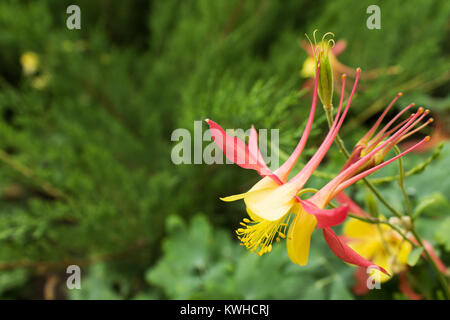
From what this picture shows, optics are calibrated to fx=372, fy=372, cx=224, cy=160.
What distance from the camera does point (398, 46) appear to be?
2.23 feet

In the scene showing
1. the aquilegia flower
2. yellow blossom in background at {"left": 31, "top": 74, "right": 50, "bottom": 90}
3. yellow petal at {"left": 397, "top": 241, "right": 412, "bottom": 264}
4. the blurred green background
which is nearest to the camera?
the aquilegia flower

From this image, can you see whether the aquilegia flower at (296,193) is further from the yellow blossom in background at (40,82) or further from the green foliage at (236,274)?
the yellow blossom in background at (40,82)

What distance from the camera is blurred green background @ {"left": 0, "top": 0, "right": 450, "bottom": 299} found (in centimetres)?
46

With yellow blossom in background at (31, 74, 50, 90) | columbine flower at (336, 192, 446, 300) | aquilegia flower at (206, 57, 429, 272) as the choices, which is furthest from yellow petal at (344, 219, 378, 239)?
yellow blossom in background at (31, 74, 50, 90)

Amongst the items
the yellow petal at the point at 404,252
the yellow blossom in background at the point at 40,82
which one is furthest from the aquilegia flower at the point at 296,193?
the yellow blossom in background at the point at 40,82

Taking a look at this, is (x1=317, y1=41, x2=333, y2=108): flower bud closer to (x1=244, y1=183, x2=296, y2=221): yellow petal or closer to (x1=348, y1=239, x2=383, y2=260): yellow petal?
(x1=244, y1=183, x2=296, y2=221): yellow petal

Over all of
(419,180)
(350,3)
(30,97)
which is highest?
(350,3)

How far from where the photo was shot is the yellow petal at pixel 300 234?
20 centimetres

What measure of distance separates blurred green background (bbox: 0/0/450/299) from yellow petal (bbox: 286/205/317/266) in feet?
0.62

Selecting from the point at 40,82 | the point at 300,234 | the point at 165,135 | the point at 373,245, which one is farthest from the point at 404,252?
the point at 40,82
